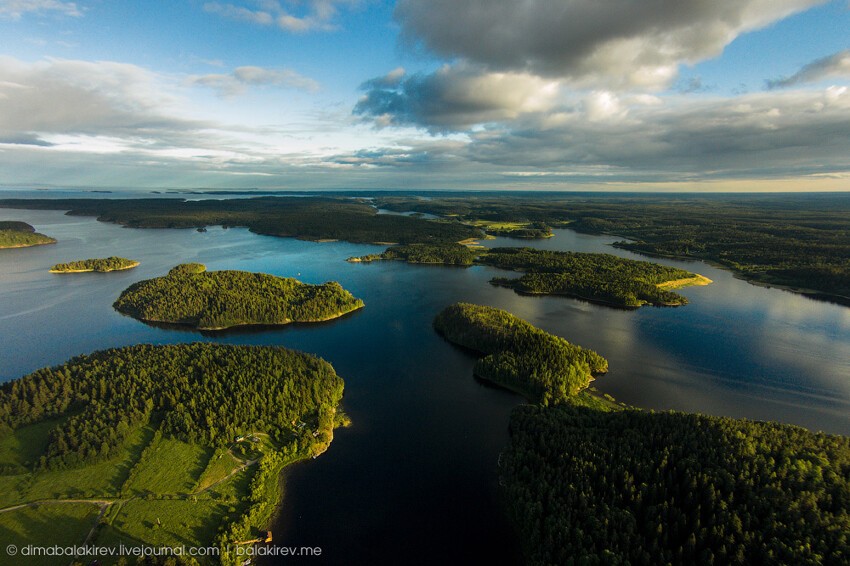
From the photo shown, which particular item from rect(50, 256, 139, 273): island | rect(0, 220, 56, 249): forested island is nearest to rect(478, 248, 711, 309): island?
rect(50, 256, 139, 273): island

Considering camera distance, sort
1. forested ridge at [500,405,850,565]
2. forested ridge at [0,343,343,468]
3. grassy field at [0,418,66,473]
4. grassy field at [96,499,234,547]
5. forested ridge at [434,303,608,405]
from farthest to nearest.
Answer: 1. forested ridge at [434,303,608,405]
2. forested ridge at [0,343,343,468]
3. grassy field at [0,418,66,473]
4. grassy field at [96,499,234,547]
5. forested ridge at [500,405,850,565]

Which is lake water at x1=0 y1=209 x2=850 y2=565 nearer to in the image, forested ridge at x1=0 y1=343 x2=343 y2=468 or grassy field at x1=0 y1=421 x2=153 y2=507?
forested ridge at x1=0 y1=343 x2=343 y2=468

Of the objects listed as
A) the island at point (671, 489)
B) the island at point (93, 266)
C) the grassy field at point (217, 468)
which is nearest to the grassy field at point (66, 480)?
the grassy field at point (217, 468)

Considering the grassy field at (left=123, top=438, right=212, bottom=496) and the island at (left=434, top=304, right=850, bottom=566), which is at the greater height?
the island at (left=434, top=304, right=850, bottom=566)

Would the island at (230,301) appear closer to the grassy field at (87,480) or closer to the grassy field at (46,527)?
the grassy field at (87,480)

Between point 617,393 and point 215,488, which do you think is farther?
point 617,393

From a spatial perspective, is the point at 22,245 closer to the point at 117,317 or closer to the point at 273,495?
the point at 117,317

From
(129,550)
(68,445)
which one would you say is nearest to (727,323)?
(129,550)
